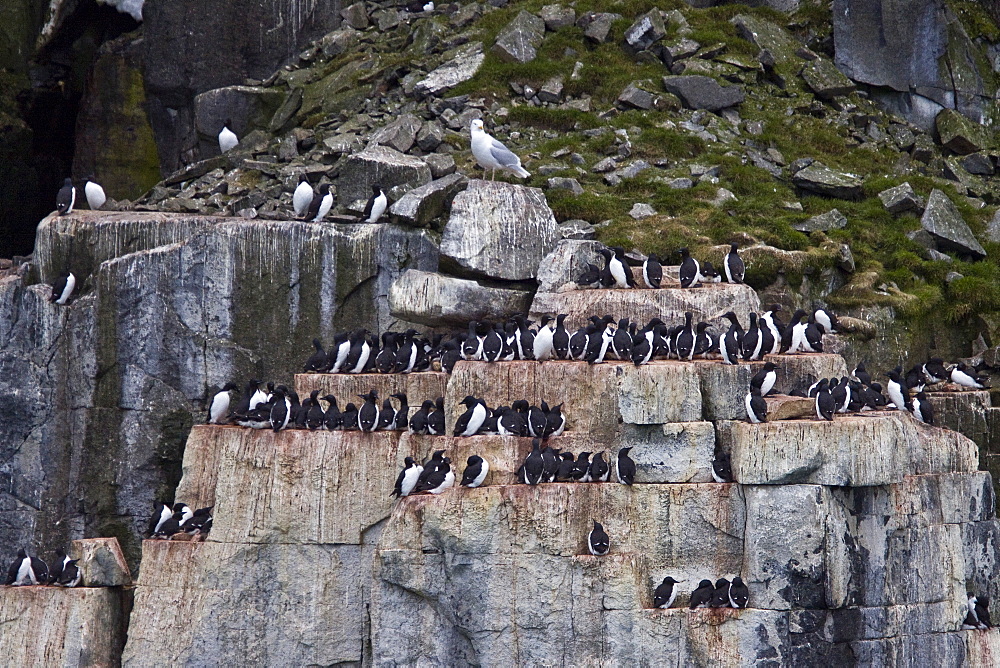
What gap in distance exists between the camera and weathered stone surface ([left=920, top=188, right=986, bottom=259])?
26.1 m

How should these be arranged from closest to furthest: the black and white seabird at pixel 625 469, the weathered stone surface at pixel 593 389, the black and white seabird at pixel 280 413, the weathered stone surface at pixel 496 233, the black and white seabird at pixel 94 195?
the black and white seabird at pixel 625 469
the weathered stone surface at pixel 593 389
the black and white seabird at pixel 280 413
the weathered stone surface at pixel 496 233
the black and white seabird at pixel 94 195

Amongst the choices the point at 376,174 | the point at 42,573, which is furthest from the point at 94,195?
the point at 42,573

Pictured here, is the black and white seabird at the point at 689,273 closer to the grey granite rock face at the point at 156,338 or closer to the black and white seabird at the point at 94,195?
the grey granite rock face at the point at 156,338

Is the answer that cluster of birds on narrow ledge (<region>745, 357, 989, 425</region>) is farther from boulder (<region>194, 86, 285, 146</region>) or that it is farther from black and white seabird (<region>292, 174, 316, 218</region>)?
boulder (<region>194, 86, 285, 146</region>)

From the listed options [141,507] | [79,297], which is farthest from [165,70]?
[141,507]

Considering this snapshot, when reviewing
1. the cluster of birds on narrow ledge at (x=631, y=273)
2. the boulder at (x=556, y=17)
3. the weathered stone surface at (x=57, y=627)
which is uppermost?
the boulder at (x=556, y=17)

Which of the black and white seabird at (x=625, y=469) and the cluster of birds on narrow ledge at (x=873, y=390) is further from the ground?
the cluster of birds on narrow ledge at (x=873, y=390)

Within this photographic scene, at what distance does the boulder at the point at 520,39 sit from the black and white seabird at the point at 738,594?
1593 cm

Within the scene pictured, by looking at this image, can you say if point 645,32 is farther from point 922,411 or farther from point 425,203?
point 922,411

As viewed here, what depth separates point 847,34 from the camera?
3231 centimetres

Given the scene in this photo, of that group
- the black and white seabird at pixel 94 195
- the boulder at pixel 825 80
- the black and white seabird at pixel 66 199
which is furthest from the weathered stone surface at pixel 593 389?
the boulder at pixel 825 80

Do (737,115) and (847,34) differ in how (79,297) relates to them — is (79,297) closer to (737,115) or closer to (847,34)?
(737,115)

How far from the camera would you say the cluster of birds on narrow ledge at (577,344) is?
1886 centimetres

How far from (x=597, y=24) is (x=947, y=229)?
9.62m
